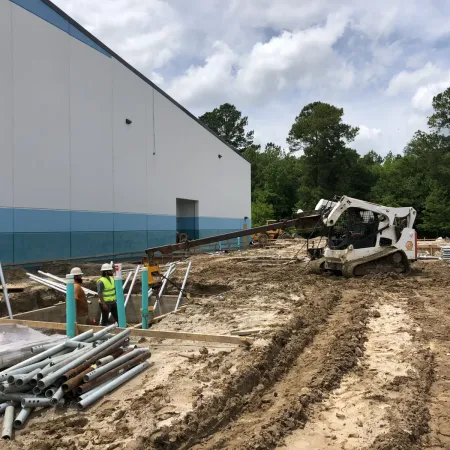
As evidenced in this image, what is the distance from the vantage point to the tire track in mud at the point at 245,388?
3.96 meters

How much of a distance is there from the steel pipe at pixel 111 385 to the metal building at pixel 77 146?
1247 centimetres

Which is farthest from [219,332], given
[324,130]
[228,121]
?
[228,121]

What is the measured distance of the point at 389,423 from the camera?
427cm

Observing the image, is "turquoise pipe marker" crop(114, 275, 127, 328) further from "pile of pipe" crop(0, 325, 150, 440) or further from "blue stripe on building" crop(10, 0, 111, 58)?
"blue stripe on building" crop(10, 0, 111, 58)

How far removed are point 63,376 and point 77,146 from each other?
15989 mm

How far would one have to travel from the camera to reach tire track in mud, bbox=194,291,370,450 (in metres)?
4.04

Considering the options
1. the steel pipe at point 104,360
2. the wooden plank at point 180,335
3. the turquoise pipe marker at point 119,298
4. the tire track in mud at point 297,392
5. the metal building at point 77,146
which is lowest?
the tire track in mud at point 297,392

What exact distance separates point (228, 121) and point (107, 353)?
271 ft

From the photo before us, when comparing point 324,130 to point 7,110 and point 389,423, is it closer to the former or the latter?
point 7,110

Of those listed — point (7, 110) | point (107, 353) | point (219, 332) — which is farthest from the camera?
point (7, 110)

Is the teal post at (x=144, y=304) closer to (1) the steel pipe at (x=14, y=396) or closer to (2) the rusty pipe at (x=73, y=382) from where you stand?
(2) the rusty pipe at (x=73, y=382)

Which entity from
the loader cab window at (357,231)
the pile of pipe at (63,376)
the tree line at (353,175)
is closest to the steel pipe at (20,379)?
the pile of pipe at (63,376)

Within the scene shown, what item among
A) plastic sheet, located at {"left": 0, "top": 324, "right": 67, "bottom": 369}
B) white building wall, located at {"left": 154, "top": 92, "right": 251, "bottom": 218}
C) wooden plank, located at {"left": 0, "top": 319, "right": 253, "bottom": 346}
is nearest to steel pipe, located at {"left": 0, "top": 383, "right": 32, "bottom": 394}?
plastic sheet, located at {"left": 0, "top": 324, "right": 67, "bottom": 369}

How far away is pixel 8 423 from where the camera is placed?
4.20 m
